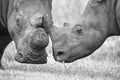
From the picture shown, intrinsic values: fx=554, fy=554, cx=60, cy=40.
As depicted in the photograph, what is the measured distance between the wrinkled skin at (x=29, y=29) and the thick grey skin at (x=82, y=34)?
0.28 meters

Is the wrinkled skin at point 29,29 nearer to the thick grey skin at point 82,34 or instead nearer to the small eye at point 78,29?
the thick grey skin at point 82,34

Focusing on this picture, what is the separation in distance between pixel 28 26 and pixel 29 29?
8 centimetres

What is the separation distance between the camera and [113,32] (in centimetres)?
898

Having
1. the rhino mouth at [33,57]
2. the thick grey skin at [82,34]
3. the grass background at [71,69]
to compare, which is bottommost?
the grass background at [71,69]

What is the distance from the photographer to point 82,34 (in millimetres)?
9242

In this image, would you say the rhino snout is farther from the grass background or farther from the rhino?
the grass background

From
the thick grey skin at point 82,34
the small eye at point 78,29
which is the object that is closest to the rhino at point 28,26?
the thick grey skin at point 82,34

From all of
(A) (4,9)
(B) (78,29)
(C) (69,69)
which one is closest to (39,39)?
(B) (78,29)

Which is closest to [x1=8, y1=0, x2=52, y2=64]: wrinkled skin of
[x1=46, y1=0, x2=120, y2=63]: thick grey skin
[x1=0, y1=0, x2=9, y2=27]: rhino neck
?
[x1=0, y1=0, x2=9, y2=27]: rhino neck

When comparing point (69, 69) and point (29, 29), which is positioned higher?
point (29, 29)

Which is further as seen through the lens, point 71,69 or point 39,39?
point 71,69

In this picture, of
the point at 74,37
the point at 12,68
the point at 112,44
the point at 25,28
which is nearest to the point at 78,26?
the point at 74,37

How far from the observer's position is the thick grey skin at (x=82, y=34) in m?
9.08

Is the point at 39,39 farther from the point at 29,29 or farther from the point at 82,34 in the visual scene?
the point at 82,34
